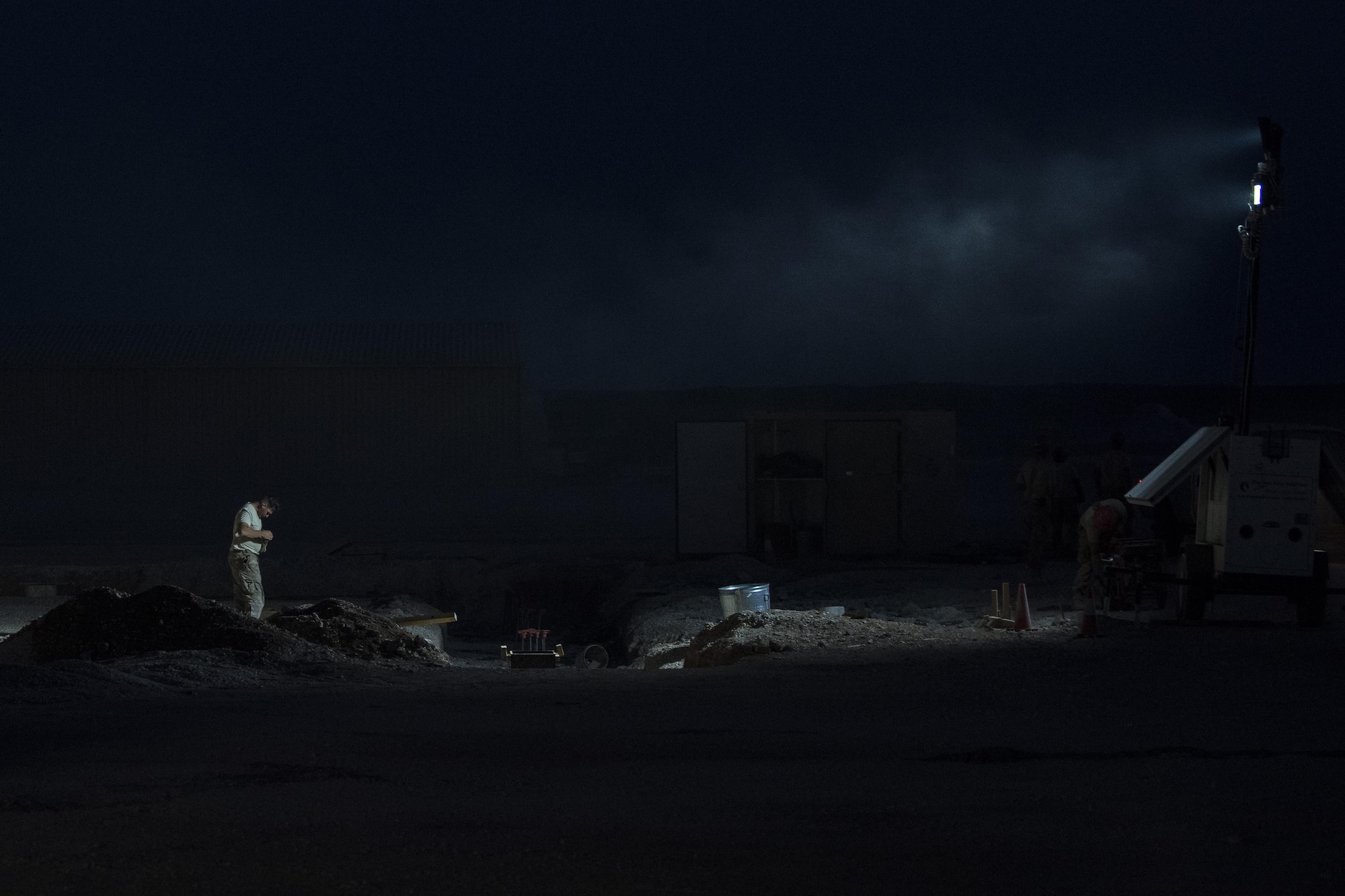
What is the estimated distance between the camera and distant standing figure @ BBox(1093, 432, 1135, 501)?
55.2 feet

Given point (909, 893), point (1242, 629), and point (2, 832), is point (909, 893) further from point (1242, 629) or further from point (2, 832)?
point (1242, 629)

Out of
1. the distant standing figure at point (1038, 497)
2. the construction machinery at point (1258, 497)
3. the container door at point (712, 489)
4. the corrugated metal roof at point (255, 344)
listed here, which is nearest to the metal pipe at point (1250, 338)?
the construction machinery at point (1258, 497)

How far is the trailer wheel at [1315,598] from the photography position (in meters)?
10.7

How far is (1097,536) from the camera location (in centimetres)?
1144

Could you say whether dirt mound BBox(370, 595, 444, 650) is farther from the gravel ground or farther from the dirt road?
the dirt road

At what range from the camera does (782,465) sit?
1875 centimetres

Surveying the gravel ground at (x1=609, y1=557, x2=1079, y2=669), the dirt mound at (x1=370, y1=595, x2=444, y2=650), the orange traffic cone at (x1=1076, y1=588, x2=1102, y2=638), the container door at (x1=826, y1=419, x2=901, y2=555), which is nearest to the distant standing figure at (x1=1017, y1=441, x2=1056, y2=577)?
the gravel ground at (x1=609, y1=557, x2=1079, y2=669)

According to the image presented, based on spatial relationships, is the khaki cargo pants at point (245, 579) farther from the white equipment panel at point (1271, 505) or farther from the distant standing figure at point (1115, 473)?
the distant standing figure at point (1115, 473)

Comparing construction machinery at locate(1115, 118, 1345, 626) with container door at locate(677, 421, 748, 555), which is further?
container door at locate(677, 421, 748, 555)

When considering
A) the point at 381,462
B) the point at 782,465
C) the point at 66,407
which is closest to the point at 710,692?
the point at 782,465

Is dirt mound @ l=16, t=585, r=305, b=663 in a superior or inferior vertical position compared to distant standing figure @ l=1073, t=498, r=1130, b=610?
inferior

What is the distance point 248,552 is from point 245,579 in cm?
30

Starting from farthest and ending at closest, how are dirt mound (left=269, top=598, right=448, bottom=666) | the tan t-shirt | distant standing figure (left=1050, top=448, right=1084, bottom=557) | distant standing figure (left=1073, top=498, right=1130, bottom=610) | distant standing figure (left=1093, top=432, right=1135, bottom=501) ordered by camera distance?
distant standing figure (left=1050, top=448, right=1084, bottom=557)
distant standing figure (left=1093, top=432, right=1135, bottom=501)
the tan t-shirt
distant standing figure (left=1073, top=498, right=1130, bottom=610)
dirt mound (left=269, top=598, right=448, bottom=666)

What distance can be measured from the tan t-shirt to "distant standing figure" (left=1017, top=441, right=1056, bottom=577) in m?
9.99
